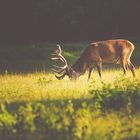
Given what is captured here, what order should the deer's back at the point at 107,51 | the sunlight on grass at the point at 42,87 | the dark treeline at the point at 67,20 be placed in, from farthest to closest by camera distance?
the dark treeline at the point at 67,20
the deer's back at the point at 107,51
the sunlight on grass at the point at 42,87

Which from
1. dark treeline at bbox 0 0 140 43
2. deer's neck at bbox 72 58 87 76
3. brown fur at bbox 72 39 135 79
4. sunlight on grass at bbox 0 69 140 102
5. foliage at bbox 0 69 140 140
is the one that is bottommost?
foliage at bbox 0 69 140 140

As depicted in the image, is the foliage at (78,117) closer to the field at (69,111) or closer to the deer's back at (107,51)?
the field at (69,111)

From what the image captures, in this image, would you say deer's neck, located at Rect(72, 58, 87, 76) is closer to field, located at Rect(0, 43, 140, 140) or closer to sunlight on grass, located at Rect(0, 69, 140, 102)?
sunlight on grass, located at Rect(0, 69, 140, 102)

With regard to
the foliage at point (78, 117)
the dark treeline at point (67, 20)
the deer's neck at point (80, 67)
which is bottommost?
the foliage at point (78, 117)

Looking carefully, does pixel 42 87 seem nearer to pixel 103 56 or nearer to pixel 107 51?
pixel 103 56

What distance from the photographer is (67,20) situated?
34.9m

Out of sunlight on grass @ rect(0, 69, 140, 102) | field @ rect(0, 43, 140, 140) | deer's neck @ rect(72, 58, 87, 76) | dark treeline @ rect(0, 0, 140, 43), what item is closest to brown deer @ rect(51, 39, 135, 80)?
deer's neck @ rect(72, 58, 87, 76)

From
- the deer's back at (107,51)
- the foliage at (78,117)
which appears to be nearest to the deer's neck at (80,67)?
the deer's back at (107,51)

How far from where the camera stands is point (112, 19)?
35.1m

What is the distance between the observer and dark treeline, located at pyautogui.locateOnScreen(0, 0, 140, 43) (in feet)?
115

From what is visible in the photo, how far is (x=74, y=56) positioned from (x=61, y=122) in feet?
54.4

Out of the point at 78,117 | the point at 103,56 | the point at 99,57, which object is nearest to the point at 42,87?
the point at 99,57

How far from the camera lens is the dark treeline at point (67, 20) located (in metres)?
34.9

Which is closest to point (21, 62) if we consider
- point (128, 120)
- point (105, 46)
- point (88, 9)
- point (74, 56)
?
point (74, 56)
